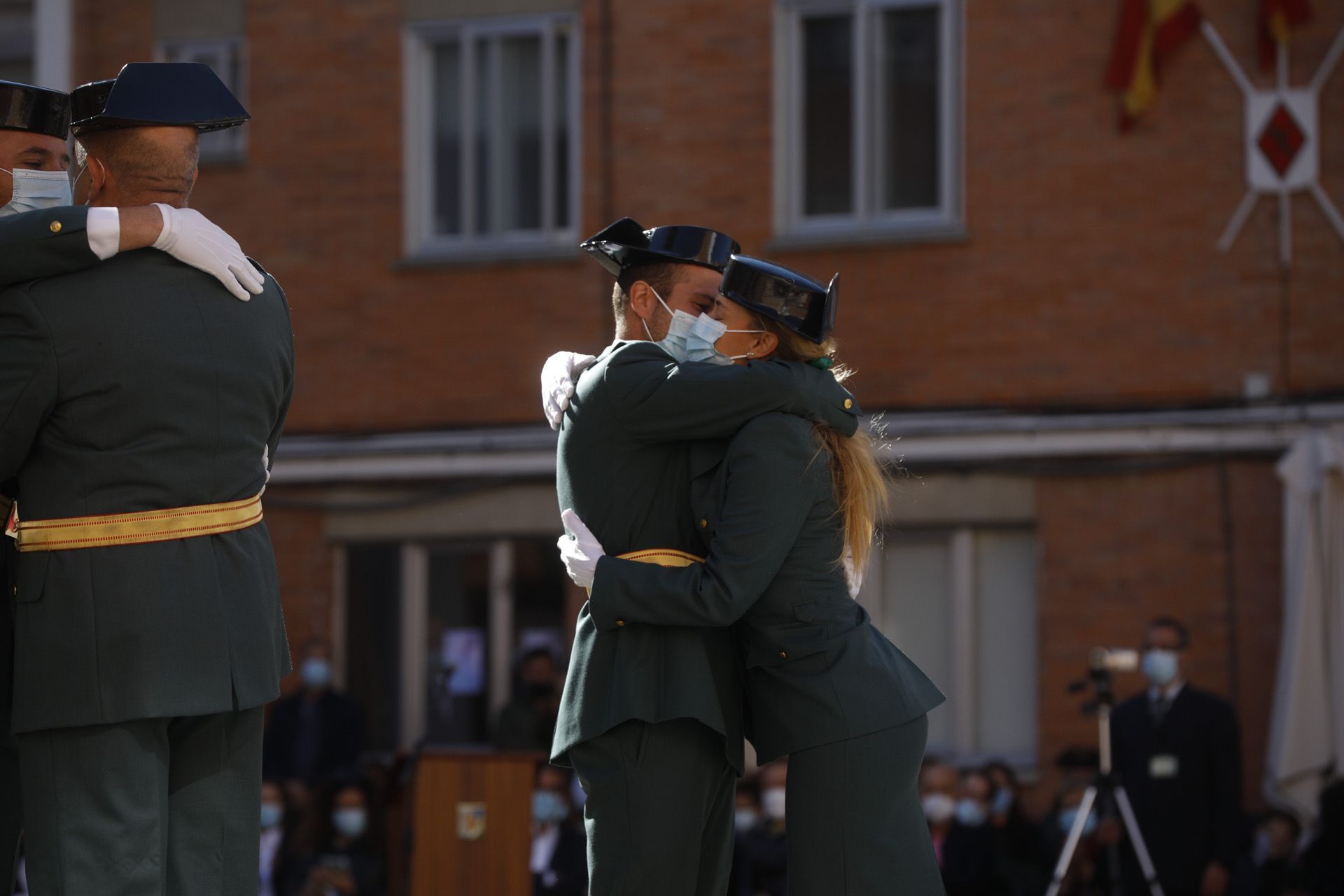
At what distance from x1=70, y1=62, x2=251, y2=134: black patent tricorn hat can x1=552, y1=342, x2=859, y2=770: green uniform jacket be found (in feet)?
3.86

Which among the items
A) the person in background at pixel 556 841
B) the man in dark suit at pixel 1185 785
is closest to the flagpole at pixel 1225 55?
the man in dark suit at pixel 1185 785

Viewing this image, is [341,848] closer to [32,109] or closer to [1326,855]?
[1326,855]

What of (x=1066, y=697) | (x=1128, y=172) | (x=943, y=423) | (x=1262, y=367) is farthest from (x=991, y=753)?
(x=1128, y=172)

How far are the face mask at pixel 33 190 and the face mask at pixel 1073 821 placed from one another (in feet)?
24.9

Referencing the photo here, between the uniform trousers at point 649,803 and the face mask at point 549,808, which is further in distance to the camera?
the face mask at point 549,808

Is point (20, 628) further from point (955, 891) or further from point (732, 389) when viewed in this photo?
point (955, 891)

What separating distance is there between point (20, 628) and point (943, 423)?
31.5ft

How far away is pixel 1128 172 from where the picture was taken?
12891 millimetres

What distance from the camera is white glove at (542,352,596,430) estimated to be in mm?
5066

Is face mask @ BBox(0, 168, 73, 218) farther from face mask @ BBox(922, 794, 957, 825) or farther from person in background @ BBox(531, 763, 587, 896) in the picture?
face mask @ BBox(922, 794, 957, 825)

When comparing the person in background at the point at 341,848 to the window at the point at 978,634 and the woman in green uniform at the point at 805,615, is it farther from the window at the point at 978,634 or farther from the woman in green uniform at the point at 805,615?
the woman in green uniform at the point at 805,615

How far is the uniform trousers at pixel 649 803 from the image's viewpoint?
4641 mm

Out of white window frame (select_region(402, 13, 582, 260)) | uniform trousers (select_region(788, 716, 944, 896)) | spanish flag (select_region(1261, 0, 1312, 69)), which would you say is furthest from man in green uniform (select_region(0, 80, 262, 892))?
white window frame (select_region(402, 13, 582, 260))

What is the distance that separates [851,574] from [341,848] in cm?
772
